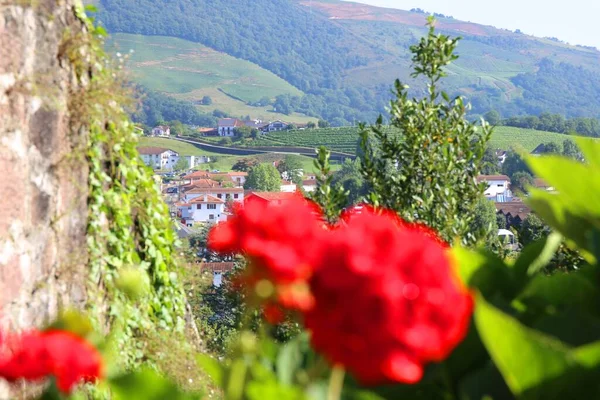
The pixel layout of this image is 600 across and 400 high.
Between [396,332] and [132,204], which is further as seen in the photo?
[132,204]

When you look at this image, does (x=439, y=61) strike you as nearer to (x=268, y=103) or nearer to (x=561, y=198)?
(x=561, y=198)

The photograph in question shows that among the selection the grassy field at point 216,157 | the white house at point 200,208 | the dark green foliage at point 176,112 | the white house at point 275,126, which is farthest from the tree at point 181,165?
the dark green foliage at point 176,112

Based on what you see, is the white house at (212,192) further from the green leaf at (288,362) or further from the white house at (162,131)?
the green leaf at (288,362)

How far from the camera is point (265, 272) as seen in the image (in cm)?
77

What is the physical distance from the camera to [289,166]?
88312 mm

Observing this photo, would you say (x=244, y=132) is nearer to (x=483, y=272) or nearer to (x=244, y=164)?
(x=244, y=164)

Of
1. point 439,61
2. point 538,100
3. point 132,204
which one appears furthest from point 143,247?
point 538,100

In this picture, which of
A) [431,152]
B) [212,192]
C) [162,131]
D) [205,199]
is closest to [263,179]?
[212,192]

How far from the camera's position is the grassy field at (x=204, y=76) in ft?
527

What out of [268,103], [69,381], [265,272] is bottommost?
[268,103]

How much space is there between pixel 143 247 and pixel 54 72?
4.86ft

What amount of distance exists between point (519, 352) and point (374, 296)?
20cm

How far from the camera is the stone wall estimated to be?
3.15 metres

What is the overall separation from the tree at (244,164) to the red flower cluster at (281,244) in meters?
90.9
